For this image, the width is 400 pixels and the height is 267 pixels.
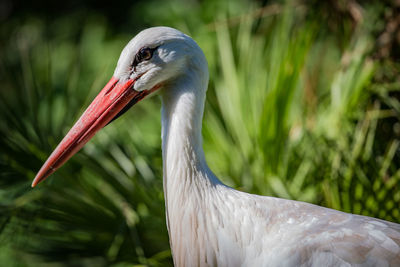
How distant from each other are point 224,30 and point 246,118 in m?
0.64

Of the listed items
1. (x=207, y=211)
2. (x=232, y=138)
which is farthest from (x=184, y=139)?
(x=232, y=138)

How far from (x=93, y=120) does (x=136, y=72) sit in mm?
231

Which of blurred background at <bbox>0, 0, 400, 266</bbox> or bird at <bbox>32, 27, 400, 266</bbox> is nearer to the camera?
bird at <bbox>32, 27, 400, 266</bbox>

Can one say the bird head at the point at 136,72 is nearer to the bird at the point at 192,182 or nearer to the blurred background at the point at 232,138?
the bird at the point at 192,182

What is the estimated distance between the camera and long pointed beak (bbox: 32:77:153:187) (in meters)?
1.74

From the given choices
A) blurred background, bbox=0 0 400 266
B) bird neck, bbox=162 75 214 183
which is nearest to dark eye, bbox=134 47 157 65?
bird neck, bbox=162 75 214 183

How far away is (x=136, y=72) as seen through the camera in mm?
1787

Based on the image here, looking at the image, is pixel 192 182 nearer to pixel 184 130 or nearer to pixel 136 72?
pixel 184 130

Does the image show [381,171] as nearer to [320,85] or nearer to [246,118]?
[246,118]

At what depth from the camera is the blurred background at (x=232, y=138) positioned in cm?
228

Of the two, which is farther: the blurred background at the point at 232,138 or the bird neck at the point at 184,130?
the blurred background at the point at 232,138

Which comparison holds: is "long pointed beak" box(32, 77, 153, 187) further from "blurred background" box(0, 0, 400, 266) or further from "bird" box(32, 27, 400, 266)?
"blurred background" box(0, 0, 400, 266)

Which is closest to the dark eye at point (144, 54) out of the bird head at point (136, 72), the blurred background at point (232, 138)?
the bird head at point (136, 72)

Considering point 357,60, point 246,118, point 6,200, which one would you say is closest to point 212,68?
point 246,118
